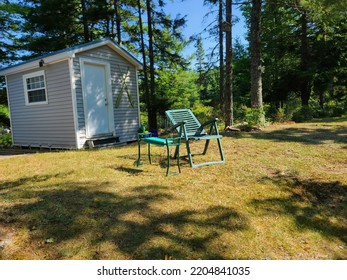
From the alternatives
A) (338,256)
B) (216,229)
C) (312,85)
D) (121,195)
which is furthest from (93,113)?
(312,85)

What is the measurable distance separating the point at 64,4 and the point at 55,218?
14.9 metres

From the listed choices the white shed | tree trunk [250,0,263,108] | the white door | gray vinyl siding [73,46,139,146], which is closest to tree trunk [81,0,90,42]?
the white shed

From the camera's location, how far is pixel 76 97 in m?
7.43

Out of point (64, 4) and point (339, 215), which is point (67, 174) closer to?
point (339, 215)

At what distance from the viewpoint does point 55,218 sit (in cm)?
264

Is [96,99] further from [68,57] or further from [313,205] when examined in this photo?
[313,205]

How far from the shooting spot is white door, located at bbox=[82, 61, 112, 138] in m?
7.82

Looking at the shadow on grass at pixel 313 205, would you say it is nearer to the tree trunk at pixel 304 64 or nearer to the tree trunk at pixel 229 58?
the tree trunk at pixel 229 58

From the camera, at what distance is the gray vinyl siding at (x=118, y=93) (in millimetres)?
7555

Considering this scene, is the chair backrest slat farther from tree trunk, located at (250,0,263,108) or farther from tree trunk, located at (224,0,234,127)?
tree trunk, located at (250,0,263,108)

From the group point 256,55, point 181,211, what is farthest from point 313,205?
point 256,55

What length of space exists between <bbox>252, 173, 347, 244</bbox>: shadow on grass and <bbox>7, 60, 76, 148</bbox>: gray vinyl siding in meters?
6.02

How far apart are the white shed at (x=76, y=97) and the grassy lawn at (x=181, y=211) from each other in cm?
321

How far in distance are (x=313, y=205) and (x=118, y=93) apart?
23.6 ft
